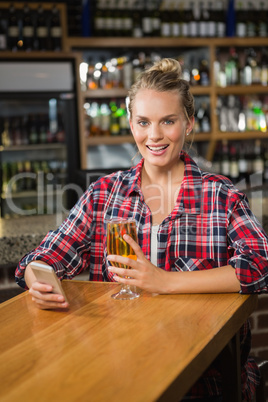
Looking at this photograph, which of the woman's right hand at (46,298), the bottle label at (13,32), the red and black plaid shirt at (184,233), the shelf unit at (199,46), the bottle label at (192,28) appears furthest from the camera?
the bottle label at (192,28)

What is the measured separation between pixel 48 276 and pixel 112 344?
0.95 feet

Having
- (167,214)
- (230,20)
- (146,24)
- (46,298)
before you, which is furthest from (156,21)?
(46,298)

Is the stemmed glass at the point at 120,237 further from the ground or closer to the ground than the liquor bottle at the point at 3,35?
closer to the ground

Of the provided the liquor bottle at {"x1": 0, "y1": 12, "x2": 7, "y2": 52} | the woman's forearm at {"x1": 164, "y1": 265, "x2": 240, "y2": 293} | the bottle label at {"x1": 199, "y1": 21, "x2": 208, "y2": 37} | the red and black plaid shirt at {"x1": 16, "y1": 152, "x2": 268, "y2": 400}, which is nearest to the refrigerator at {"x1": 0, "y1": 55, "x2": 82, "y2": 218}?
the liquor bottle at {"x1": 0, "y1": 12, "x2": 7, "y2": 52}

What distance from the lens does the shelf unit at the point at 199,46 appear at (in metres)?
4.51

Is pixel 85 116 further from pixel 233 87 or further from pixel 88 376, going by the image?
pixel 88 376

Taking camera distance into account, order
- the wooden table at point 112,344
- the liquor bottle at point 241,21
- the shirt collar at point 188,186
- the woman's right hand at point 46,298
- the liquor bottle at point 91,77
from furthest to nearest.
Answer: the liquor bottle at point 241,21
the liquor bottle at point 91,77
the shirt collar at point 188,186
the woman's right hand at point 46,298
the wooden table at point 112,344

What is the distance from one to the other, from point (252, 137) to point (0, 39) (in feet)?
8.07

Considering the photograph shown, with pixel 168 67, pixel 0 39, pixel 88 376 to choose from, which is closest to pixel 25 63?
pixel 0 39

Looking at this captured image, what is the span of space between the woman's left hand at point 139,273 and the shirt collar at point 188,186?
0.34 metres

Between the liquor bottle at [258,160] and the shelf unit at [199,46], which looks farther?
the liquor bottle at [258,160]

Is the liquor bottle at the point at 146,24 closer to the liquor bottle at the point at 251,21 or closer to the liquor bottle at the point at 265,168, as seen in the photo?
the liquor bottle at the point at 251,21

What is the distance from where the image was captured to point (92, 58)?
484 cm

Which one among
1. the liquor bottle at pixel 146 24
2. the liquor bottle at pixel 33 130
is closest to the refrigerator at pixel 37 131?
the liquor bottle at pixel 33 130
